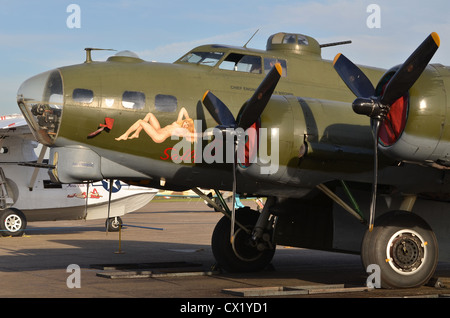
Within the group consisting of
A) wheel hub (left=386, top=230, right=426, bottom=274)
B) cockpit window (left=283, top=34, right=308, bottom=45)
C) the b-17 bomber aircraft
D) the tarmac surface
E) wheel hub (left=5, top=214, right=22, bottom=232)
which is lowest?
the tarmac surface

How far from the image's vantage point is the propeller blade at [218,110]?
1265cm

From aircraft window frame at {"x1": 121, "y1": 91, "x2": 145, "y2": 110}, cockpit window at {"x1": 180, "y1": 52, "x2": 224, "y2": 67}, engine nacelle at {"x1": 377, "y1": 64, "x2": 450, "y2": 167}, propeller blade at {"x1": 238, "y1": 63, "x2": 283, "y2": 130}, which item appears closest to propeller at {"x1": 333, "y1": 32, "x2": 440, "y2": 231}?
engine nacelle at {"x1": 377, "y1": 64, "x2": 450, "y2": 167}

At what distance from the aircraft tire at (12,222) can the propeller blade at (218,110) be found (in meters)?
15.9

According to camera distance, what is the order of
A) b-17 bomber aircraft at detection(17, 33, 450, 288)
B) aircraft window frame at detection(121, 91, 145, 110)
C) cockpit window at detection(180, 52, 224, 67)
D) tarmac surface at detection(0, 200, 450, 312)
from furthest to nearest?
cockpit window at detection(180, 52, 224, 67) → aircraft window frame at detection(121, 91, 145, 110) → tarmac surface at detection(0, 200, 450, 312) → b-17 bomber aircraft at detection(17, 33, 450, 288)

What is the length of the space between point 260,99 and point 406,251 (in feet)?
13.0

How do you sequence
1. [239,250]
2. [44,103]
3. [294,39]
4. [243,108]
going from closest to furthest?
1. [243,108]
2. [44,103]
3. [294,39]
4. [239,250]

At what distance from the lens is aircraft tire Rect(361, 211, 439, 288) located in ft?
39.0

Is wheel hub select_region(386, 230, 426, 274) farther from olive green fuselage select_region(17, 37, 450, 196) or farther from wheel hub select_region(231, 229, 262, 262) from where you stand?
wheel hub select_region(231, 229, 262, 262)

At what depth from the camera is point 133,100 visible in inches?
504

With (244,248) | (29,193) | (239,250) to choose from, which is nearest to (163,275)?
(239,250)

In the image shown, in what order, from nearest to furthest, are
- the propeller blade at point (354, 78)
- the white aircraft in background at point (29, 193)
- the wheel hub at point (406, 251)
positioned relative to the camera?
the propeller blade at point (354, 78), the wheel hub at point (406, 251), the white aircraft in background at point (29, 193)

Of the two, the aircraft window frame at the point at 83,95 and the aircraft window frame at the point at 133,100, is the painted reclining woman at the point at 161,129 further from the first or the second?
the aircraft window frame at the point at 83,95

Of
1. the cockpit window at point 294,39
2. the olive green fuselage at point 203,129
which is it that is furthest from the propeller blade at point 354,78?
the cockpit window at point 294,39

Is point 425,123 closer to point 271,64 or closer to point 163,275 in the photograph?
point 271,64
